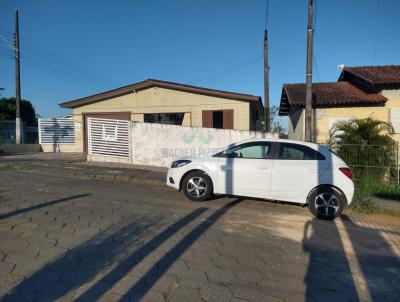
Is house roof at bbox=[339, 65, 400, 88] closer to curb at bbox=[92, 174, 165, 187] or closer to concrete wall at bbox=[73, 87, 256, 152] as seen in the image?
concrete wall at bbox=[73, 87, 256, 152]

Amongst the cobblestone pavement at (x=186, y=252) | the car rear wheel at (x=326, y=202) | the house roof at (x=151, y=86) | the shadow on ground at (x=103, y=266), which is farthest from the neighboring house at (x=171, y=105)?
the shadow on ground at (x=103, y=266)

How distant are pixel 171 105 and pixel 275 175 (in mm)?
10480

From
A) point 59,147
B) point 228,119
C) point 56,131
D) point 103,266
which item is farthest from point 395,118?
point 56,131

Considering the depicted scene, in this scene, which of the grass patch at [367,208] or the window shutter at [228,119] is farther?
the window shutter at [228,119]

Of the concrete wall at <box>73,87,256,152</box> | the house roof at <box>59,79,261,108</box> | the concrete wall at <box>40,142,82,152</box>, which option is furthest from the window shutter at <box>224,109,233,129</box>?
the concrete wall at <box>40,142,82,152</box>

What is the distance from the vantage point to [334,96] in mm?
14875

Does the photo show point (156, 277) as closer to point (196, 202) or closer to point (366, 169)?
point (196, 202)

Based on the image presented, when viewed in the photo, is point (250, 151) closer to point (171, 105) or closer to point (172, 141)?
point (172, 141)

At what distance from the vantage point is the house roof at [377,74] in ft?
45.4

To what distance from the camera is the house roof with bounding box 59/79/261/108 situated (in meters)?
15.0

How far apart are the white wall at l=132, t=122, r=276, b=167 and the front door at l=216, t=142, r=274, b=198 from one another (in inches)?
210

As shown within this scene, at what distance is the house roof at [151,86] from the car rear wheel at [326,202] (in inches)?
345

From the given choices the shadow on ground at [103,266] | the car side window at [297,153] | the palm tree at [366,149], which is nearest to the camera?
the shadow on ground at [103,266]

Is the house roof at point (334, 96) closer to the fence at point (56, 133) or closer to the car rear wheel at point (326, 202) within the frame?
the car rear wheel at point (326, 202)
